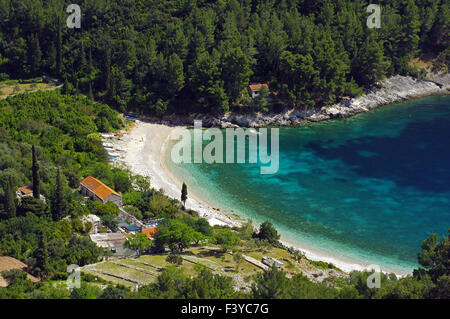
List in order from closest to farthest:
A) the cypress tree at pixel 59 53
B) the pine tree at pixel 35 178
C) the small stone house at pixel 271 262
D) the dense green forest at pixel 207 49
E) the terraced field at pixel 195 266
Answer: the terraced field at pixel 195 266 → the small stone house at pixel 271 262 → the pine tree at pixel 35 178 → the dense green forest at pixel 207 49 → the cypress tree at pixel 59 53

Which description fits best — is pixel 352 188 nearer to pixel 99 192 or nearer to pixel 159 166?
pixel 159 166

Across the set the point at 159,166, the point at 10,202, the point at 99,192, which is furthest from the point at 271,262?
the point at 159,166

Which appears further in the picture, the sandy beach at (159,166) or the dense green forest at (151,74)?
the sandy beach at (159,166)

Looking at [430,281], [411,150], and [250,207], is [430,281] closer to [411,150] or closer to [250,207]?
[250,207]

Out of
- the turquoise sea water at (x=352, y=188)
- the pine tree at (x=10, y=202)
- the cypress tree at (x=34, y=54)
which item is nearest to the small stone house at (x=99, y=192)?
the pine tree at (x=10, y=202)

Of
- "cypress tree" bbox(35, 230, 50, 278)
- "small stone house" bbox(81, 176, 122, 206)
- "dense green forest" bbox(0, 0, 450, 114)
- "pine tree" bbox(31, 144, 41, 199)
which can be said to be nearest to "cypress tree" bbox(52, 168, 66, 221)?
"pine tree" bbox(31, 144, 41, 199)

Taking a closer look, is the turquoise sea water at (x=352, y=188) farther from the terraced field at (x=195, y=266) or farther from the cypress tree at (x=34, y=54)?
the cypress tree at (x=34, y=54)

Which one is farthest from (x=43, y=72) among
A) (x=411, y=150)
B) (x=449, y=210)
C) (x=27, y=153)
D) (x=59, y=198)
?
(x=449, y=210)
